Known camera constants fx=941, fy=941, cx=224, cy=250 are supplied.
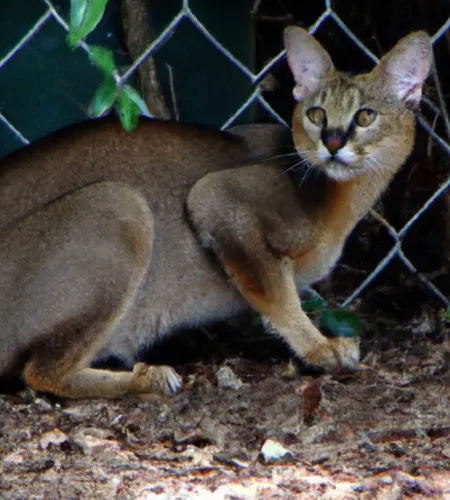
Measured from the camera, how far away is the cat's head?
10.8 ft

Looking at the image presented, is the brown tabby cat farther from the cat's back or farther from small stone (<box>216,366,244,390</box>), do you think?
small stone (<box>216,366,244,390</box>)

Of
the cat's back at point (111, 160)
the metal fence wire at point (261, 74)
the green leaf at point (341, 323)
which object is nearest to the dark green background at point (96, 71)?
the metal fence wire at point (261, 74)

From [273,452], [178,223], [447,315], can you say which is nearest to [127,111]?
[178,223]

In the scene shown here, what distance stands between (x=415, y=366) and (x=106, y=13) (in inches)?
77.0

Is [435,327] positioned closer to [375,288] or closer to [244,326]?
[375,288]

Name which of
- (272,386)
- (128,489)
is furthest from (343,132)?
(128,489)

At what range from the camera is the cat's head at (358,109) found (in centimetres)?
329

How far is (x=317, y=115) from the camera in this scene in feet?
11.1

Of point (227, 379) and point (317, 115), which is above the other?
point (317, 115)

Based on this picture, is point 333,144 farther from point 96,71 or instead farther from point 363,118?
point 96,71

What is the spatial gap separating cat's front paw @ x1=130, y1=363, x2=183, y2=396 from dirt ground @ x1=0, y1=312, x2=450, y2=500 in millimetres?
42

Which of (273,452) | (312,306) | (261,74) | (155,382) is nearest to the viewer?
(273,452)

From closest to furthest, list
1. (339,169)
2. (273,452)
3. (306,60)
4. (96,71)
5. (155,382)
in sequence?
(273,452) < (155,382) < (339,169) < (306,60) < (96,71)

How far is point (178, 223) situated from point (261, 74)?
2.68 feet
